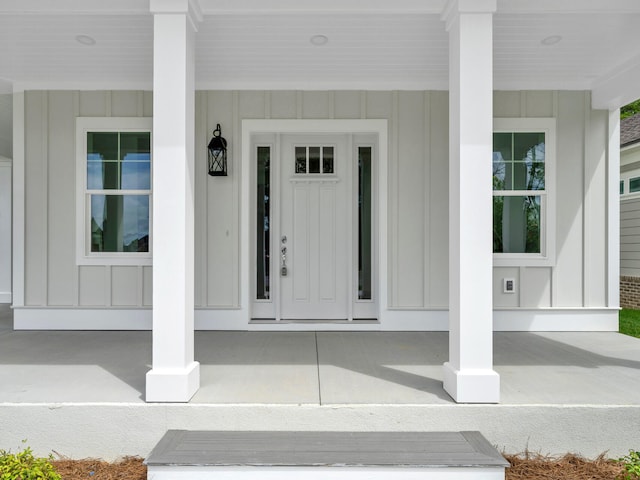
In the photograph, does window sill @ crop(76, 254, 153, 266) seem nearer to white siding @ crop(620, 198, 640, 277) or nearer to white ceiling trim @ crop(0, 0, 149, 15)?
white ceiling trim @ crop(0, 0, 149, 15)

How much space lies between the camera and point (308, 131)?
4.91 meters

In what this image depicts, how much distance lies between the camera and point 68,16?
3475mm

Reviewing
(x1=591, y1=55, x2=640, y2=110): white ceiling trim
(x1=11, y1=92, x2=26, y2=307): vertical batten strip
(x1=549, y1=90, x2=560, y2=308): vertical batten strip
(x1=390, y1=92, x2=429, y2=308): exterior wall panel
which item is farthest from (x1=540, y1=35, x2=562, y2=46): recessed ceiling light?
(x1=11, y1=92, x2=26, y2=307): vertical batten strip

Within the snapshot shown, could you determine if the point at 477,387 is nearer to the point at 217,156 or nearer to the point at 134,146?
the point at 217,156

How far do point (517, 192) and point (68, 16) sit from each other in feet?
15.0

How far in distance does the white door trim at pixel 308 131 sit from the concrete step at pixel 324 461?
245cm

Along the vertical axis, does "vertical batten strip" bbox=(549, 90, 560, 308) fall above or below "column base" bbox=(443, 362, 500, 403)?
above

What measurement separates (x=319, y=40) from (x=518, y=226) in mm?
2965

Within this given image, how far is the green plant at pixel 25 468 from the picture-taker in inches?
89.4

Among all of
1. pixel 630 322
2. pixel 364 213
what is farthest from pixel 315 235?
pixel 630 322

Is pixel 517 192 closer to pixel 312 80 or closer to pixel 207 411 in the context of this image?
pixel 312 80

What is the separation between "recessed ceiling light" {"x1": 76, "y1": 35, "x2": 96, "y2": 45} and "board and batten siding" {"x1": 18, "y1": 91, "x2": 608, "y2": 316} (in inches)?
39.7

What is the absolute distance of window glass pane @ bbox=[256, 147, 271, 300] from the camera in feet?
16.8

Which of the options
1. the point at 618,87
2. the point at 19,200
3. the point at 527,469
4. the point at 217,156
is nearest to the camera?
the point at 527,469
